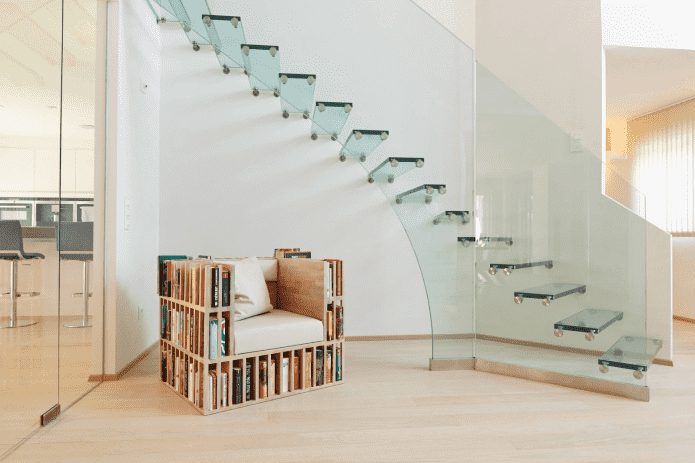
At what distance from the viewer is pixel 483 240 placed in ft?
11.7

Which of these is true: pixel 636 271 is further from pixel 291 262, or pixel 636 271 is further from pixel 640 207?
pixel 291 262

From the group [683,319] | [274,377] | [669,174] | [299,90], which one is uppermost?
[299,90]

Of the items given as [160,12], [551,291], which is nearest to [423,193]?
[551,291]

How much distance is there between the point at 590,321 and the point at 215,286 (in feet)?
7.73

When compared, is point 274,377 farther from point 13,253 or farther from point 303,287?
point 13,253

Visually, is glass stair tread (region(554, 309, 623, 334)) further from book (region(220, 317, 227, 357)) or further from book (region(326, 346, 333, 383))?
book (region(220, 317, 227, 357))

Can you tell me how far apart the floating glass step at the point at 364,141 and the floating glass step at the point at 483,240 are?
100 cm

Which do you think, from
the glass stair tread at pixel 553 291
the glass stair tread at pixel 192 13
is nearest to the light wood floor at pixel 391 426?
the glass stair tread at pixel 553 291

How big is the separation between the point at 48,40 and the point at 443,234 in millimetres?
2698

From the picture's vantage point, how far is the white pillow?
303cm

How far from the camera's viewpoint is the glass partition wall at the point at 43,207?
7.02 feet

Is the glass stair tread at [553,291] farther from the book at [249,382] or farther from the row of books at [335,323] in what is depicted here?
the book at [249,382]

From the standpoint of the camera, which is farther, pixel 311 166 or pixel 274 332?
pixel 311 166

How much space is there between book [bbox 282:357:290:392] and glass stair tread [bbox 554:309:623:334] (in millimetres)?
Answer: 1780
